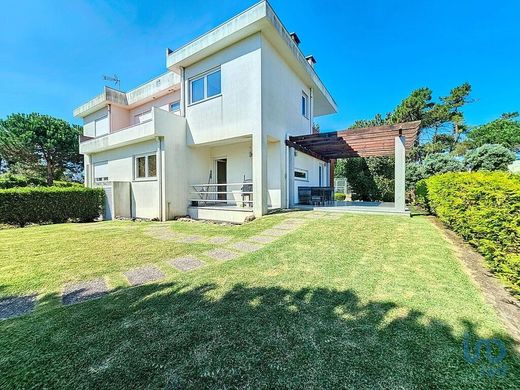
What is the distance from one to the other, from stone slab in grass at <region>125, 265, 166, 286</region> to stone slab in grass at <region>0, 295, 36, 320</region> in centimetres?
121

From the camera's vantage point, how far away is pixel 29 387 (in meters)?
1.74

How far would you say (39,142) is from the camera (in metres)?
26.0

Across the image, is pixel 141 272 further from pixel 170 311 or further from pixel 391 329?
pixel 391 329

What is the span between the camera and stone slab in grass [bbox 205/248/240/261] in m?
4.96

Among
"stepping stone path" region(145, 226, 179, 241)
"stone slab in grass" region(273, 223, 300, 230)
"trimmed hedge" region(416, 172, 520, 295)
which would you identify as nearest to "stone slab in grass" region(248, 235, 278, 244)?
"stone slab in grass" region(273, 223, 300, 230)

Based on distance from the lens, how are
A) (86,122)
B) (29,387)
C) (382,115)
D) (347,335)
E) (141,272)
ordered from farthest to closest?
1. (382,115)
2. (86,122)
3. (141,272)
4. (347,335)
5. (29,387)

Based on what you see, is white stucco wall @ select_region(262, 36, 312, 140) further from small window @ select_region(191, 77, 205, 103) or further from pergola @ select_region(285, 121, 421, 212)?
small window @ select_region(191, 77, 205, 103)

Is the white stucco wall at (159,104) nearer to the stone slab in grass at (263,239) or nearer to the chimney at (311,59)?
the chimney at (311,59)

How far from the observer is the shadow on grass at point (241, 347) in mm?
1792

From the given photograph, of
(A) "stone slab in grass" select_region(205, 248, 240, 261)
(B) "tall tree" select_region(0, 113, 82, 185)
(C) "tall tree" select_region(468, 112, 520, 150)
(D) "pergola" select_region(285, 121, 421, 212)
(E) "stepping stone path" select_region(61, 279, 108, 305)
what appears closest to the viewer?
(E) "stepping stone path" select_region(61, 279, 108, 305)

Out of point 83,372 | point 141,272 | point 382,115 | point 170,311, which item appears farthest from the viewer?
point 382,115

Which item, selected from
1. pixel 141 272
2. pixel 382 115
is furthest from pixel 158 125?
pixel 382 115

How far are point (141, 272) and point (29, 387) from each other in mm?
2590

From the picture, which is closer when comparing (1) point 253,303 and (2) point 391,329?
(2) point 391,329
